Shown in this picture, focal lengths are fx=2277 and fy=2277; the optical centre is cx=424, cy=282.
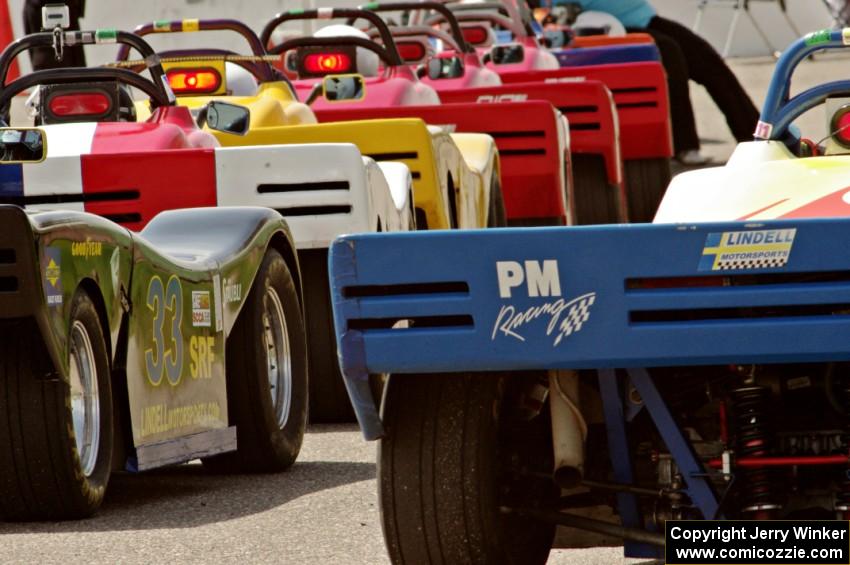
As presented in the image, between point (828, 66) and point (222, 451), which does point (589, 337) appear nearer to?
point (222, 451)

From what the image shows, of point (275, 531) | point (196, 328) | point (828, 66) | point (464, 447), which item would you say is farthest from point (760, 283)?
point (828, 66)

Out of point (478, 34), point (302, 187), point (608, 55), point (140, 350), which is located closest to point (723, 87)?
point (608, 55)

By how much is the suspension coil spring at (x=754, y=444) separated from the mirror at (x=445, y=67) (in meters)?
10.4

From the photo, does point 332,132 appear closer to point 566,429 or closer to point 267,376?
point 267,376

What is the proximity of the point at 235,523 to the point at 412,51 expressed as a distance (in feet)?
39.6

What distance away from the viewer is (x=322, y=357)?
8.72 metres

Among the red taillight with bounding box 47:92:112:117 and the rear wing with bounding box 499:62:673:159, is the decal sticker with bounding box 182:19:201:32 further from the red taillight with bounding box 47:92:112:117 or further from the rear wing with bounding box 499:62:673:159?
the rear wing with bounding box 499:62:673:159

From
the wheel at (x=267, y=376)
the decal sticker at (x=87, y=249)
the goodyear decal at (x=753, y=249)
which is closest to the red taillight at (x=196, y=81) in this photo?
the wheel at (x=267, y=376)

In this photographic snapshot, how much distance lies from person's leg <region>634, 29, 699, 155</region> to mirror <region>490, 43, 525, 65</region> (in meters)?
4.77

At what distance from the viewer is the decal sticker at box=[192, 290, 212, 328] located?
22.7ft

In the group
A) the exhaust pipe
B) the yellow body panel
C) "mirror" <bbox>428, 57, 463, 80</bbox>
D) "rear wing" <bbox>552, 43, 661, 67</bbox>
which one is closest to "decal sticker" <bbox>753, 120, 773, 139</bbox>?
the exhaust pipe

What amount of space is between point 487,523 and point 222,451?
2382 mm

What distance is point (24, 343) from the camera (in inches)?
238

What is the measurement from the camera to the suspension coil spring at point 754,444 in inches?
182
